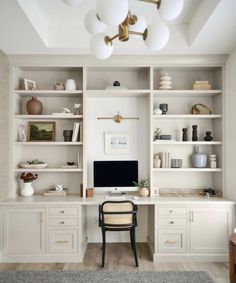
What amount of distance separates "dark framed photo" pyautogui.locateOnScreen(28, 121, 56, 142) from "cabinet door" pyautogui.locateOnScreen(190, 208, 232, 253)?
219 cm

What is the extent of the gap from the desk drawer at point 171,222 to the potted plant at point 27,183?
178 centimetres

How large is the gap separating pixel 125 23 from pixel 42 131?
2.62 metres

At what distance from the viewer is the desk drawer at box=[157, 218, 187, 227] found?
337 centimetres

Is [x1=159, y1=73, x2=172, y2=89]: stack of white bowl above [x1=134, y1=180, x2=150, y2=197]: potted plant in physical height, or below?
above

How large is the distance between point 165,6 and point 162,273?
2.74m

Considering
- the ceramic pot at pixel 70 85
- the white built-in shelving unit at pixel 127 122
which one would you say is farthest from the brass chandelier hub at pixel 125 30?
the white built-in shelving unit at pixel 127 122

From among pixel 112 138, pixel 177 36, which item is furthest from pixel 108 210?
pixel 177 36

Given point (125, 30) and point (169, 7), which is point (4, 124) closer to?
point (125, 30)

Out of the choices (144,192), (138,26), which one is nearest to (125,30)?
(138,26)

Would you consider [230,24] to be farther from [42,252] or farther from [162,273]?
[42,252]

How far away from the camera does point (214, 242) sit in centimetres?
339

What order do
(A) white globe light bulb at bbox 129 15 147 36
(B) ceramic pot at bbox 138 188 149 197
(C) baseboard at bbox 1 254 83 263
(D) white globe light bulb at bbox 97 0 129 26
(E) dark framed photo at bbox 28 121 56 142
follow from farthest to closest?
(E) dark framed photo at bbox 28 121 56 142 < (B) ceramic pot at bbox 138 188 149 197 < (C) baseboard at bbox 1 254 83 263 < (A) white globe light bulb at bbox 129 15 147 36 < (D) white globe light bulb at bbox 97 0 129 26

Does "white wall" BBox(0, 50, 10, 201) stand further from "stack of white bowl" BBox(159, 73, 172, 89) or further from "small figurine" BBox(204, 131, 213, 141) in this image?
"small figurine" BBox(204, 131, 213, 141)

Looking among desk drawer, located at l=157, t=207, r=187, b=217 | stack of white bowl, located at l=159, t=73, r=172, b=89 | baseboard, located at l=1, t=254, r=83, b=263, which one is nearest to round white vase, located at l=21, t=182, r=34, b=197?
baseboard, located at l=1, t=254, r=83, b=263
